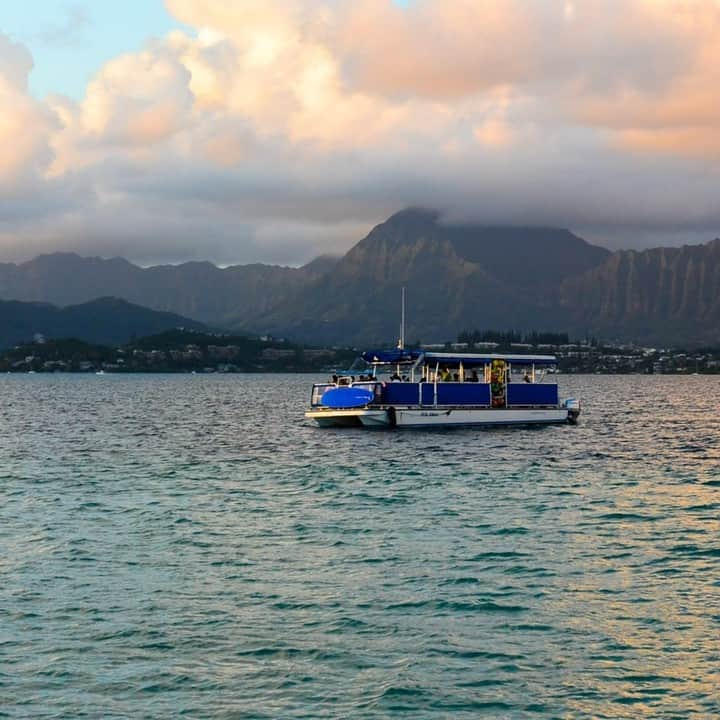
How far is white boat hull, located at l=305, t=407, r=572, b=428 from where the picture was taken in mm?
85188

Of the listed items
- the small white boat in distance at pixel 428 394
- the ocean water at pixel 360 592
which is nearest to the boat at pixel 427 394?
the small white boat in distance at pixel 428 394

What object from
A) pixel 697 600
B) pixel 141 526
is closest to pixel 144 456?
pixel 141 526

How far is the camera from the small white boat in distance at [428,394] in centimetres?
8538

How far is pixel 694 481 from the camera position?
50.0 metres

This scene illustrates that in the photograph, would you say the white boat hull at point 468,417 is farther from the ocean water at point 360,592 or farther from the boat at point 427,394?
the ocean water at point 360,592

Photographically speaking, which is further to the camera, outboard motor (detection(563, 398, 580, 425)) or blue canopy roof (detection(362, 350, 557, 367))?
outboard motor (detection(563, 398, 580, 425))

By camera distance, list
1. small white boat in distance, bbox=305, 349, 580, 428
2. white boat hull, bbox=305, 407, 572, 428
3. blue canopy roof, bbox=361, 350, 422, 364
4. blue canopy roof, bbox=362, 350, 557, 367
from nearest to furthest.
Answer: blue canopy roof, bbox=362, 350, 557, 367
white boat hull, bbox=305, 407, 572, 428
small white boat in distance, bbox=305, 349, 580, 428
blue canopy roof, bbox=361, 350, 422, 364

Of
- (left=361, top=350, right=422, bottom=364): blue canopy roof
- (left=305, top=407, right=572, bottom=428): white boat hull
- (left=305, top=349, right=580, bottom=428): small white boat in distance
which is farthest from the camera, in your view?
(left=361, top=350, right=422, bottom=364): blue canopy roof

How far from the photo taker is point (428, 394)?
86.6 m

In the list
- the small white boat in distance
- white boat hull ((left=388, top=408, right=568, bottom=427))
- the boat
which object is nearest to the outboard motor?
white boat hull ((left=388, top=408, right=568, bottom=427))

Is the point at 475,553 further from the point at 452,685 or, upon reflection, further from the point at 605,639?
the point at 452,685

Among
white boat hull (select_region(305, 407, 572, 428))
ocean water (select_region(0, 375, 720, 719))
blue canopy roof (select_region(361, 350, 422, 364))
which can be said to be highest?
blue canopy roof (select_region(361, 350, 422, 364))

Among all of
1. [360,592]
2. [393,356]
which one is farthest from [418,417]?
[360,592]

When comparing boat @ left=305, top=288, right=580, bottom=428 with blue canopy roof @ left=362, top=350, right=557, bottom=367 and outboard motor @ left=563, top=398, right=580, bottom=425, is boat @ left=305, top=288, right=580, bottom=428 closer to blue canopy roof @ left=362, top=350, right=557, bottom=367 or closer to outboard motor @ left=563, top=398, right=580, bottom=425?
blue canopy roof @ left=362, top=350, right=557, bottom=367
